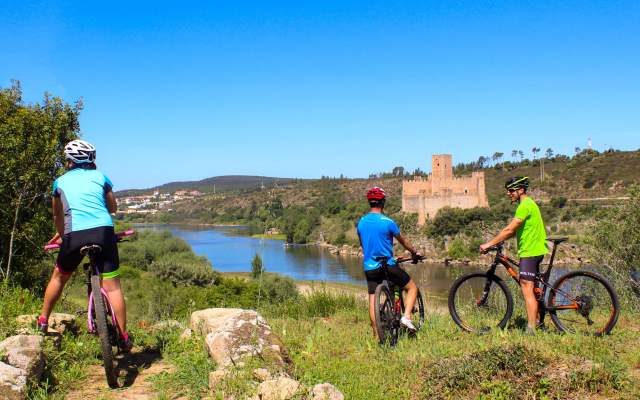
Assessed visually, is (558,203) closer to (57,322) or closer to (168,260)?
(168,260)

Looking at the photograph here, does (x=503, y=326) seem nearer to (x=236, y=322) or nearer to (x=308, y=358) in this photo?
(x=308, y=358)

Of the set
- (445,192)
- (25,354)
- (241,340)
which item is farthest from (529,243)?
(445,192)

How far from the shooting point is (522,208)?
4.84 meters

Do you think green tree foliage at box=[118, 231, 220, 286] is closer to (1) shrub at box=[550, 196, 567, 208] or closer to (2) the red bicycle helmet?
(2) the red bicycle helmet

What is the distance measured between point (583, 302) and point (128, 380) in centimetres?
408

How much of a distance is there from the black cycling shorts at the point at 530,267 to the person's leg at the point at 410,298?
103cm

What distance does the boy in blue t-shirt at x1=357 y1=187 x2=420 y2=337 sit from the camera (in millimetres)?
4930

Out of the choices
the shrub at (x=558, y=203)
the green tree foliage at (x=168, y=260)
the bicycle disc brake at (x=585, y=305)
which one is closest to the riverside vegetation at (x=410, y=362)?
the bicycle disc brake at (x=585, y=305)

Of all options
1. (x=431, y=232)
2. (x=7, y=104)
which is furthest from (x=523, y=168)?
(x=7, y=104)

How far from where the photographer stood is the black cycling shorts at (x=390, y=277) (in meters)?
4.97

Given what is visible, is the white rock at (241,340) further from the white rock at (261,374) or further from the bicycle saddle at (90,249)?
the bicycle saddle at (90,249)

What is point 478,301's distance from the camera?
5508 mm

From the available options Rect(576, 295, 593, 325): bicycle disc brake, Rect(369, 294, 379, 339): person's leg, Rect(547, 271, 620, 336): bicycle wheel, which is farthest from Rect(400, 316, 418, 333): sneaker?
Rect(576, 295, 593, 325): bicycle disc brake

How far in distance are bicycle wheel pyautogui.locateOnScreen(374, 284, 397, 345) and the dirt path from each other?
1.87 m
